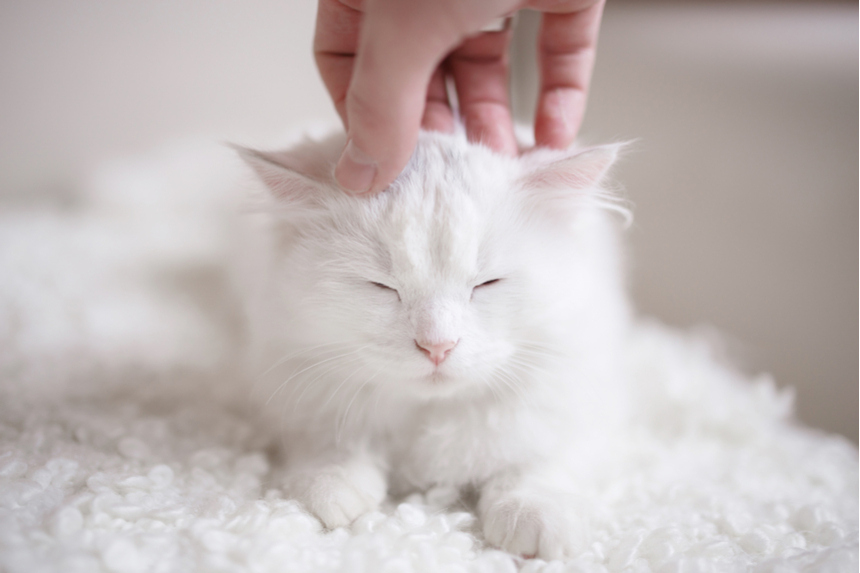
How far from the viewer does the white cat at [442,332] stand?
82cm

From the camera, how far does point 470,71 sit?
4.19 feet

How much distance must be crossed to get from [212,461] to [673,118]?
161 centimetres

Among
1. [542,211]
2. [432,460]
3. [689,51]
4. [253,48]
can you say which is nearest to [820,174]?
[689,51]

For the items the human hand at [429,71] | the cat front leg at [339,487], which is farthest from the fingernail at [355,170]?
the cat front leg at [339,487]

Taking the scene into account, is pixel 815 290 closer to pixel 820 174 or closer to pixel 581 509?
pixel 820 174

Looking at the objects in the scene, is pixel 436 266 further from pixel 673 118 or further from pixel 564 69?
pixel 673 118

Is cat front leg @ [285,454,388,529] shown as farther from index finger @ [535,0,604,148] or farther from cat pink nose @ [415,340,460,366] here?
index finger @ [535,0,604,148]

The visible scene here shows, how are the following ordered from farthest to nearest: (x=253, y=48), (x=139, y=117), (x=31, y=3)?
(x=139, y=117), (x=253, y=48), (x=31, y=3)

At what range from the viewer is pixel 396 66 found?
66 cm

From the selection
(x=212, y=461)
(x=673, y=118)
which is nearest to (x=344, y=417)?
(x=212, y=461)

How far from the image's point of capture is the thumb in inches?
24.7

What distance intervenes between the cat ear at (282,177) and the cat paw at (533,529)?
607mm

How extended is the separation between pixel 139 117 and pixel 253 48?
0.55m

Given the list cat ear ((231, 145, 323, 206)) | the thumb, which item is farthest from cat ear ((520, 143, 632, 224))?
cat ear ((231, 145, 323, 206))
